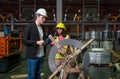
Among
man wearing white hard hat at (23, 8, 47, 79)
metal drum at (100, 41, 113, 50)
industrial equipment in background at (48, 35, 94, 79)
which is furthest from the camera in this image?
metal drum at (100, 41, 113, 50)

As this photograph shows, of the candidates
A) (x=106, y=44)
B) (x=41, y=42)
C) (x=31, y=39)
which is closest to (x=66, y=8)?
(x=106, y=44)

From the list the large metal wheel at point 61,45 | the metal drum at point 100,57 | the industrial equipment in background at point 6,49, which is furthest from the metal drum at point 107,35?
the large metal wheel at point 61,45

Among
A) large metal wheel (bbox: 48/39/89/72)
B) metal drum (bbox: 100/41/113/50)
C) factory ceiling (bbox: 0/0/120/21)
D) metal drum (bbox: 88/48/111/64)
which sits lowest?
metal drum (bbox: 88/48/111/64)

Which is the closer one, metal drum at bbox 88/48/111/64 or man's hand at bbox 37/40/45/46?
man's hand at bbox 37/40/45/46

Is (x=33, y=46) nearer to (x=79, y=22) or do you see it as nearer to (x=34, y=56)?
(x=34, y=56)

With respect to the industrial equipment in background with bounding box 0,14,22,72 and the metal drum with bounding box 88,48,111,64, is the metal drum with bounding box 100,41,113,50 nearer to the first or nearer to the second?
the metal drum with bounding box 88,48,111,64

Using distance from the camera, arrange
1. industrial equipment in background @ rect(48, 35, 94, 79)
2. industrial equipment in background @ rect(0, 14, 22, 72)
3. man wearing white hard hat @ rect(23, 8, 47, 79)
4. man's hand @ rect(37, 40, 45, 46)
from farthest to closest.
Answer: industrial equipment in background @ rect(0, 14, 22, 72)
man wearing white hard hat @ rect(23, 8, 47, 79)
man's hand @ rect(37, 40, 45, 46)
industrial equipment in background @ rect(48, 35, 94, 79)

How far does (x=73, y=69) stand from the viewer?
3.30 m

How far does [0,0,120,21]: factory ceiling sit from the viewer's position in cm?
1271

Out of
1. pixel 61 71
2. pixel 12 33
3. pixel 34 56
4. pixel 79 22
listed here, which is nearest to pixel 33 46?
pixel 34 56

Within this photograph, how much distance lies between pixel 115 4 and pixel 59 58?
10.3m

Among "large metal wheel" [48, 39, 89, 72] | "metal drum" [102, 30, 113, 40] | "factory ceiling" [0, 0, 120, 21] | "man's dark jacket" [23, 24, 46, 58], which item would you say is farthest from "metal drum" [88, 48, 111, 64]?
"factory ceiling" [0, 0, 120, 21]

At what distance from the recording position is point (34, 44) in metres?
3.82

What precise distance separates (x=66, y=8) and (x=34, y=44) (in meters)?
9.82
